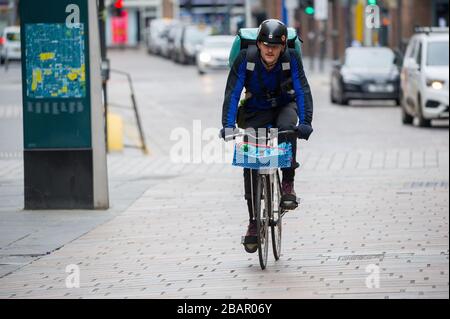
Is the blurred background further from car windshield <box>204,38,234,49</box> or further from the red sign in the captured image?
car windshield <box>204,38,234,49</box>

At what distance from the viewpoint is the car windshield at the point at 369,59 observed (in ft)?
110

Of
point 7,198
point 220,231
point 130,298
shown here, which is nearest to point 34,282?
point 130,298

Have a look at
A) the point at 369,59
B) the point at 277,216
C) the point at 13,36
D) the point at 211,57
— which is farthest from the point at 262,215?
the point at 211,57

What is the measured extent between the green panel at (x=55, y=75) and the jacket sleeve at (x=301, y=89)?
422cm

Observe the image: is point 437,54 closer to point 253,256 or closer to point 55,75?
point 55,75

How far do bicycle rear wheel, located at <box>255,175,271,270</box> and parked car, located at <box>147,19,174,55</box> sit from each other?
62.0 metres

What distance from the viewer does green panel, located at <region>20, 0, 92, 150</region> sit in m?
13.4

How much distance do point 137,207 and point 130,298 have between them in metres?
5.72

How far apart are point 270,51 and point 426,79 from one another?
16821 mm

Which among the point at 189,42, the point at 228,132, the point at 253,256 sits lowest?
the point at 253,256

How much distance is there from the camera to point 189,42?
6116 cm

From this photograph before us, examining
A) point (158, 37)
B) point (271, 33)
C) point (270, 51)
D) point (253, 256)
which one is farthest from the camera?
point (158, 37)

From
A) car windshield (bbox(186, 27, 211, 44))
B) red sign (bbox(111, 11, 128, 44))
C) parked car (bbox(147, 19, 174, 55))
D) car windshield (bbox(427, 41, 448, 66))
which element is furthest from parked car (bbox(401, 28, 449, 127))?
red sign (bbox(111, 11, 128, 44))
